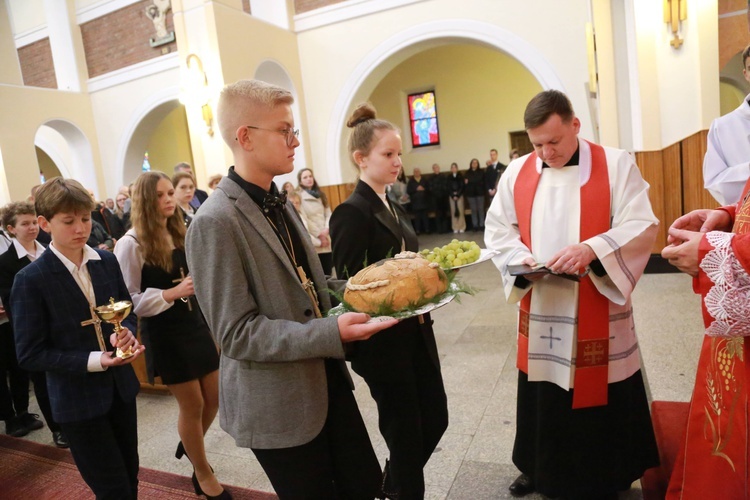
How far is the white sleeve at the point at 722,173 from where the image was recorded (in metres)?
2.90

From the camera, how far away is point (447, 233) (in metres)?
14.2

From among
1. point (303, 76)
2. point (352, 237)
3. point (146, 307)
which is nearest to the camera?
point (352, 237)

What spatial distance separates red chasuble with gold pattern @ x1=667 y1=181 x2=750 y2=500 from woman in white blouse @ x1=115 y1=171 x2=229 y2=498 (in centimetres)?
218

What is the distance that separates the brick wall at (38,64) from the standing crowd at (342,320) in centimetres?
1318

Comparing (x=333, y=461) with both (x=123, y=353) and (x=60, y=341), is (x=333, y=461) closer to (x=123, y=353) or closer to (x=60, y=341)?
(x=123, y=353)

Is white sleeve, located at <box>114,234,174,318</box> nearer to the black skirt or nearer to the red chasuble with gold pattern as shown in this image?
the black skirt

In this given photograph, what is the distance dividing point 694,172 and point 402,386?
17.4 feet

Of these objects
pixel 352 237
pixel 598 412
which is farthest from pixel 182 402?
pixel 598 412

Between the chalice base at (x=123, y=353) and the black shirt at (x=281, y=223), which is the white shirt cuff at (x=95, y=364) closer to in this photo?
the chalice base at (x=123, y=353)

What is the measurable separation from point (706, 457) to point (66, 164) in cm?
1531

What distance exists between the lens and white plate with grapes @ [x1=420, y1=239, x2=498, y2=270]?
218 cm

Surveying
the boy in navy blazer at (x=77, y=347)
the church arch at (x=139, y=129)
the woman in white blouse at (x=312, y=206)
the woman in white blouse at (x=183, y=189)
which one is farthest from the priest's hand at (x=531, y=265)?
the church arch at (x=139, y=129)

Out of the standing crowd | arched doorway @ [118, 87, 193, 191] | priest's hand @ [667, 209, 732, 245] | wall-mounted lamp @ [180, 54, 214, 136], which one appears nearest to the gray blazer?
the standing crowd

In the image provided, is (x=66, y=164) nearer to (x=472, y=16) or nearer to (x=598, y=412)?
(x=472, y=16)
